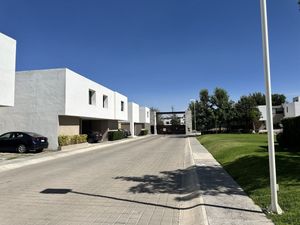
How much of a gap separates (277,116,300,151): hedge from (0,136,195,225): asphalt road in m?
8.54

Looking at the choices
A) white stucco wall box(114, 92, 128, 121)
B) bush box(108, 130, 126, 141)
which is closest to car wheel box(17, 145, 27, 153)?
bush box(108, 130, 126, 141)

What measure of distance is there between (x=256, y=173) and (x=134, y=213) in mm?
4856

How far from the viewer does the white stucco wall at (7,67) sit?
1582 centimetres

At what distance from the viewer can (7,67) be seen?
53.3ft

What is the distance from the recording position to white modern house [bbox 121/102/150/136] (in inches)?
2237

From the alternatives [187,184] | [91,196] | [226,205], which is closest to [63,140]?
[187,184]

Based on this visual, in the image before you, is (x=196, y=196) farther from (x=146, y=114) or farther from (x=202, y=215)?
(x=146, y=114)

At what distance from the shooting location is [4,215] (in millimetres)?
6461

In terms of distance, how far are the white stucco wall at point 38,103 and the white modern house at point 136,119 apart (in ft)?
107

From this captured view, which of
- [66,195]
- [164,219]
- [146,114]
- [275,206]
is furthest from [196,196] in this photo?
[146,114]

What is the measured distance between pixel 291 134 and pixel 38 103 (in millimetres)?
18320

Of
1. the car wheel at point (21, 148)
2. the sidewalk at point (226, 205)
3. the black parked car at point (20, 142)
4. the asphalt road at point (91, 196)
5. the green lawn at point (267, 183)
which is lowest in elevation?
the asphalt road at point (91, 196)

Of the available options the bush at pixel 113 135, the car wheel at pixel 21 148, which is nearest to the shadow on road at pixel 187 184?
the car wheel at pixel 21 148

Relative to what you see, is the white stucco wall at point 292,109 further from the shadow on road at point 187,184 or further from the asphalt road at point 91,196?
the asphalt road at point 91,196
